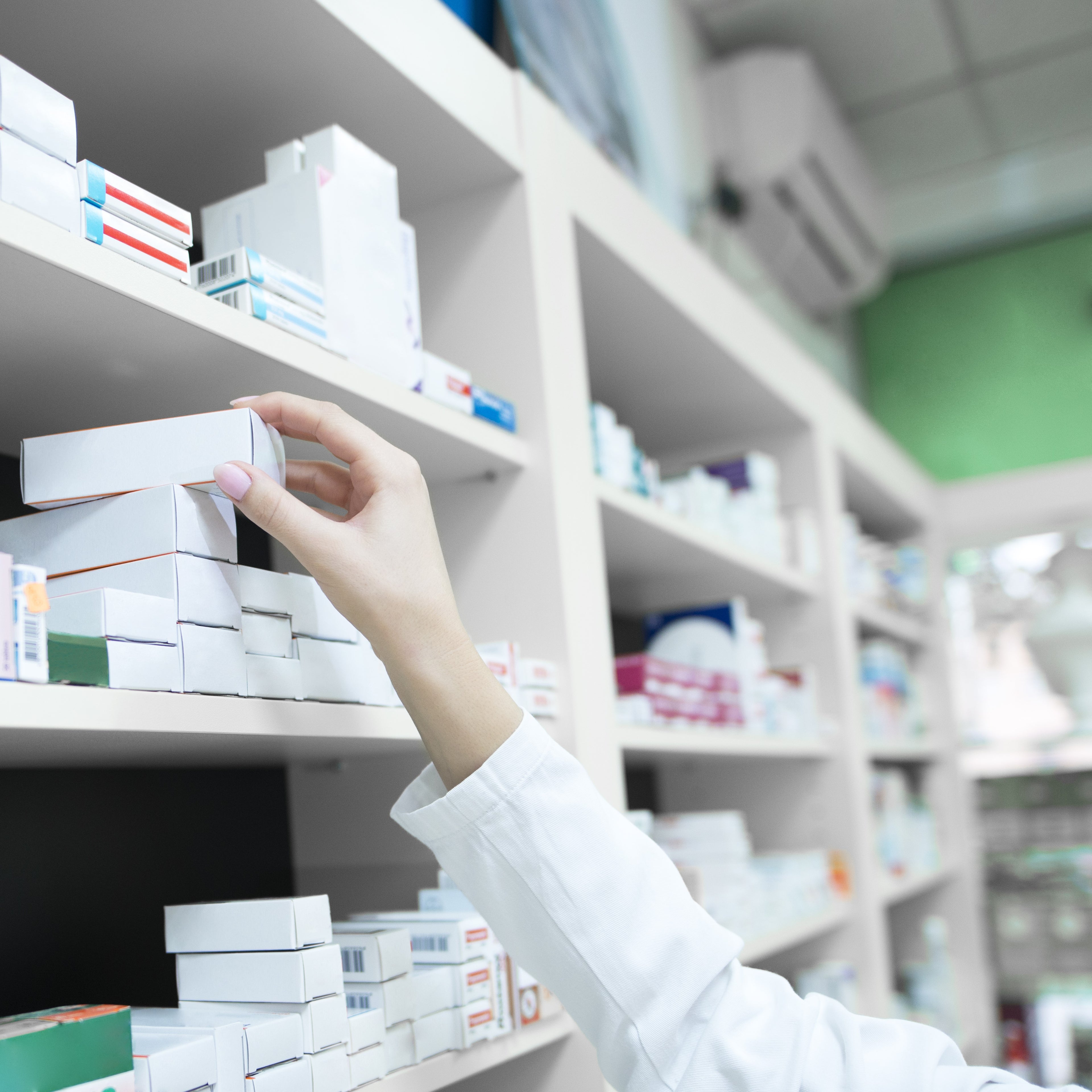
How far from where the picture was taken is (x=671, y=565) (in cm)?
217

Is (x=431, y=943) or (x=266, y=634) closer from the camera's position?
(x=266, y=634)

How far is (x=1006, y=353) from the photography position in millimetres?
4340

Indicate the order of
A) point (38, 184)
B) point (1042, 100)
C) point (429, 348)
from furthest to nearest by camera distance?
point (1042, 100) < point (429, 348) < point (38, 184)

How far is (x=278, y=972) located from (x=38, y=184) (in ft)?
2.10

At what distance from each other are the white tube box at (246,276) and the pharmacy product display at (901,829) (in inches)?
83.2

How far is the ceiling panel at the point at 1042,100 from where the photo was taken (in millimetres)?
3551

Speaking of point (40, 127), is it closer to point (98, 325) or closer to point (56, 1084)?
point (98, 325)

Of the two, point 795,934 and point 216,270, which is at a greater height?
point 216,270

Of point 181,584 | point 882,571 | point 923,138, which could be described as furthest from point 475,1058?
point 923,138

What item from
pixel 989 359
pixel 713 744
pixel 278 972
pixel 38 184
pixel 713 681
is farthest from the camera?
pixel 989 359

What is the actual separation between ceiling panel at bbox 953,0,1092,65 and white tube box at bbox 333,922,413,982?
10.4ft

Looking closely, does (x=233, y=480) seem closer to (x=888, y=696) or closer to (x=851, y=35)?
(x=888, y=696)

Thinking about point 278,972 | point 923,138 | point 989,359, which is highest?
point 923,138

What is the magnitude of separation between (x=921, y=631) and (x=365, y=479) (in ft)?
9.63
